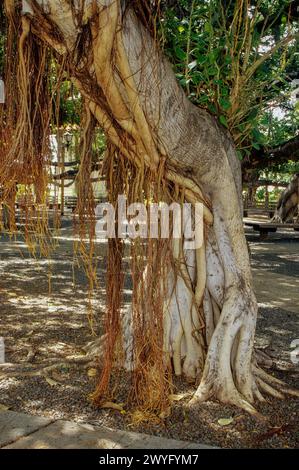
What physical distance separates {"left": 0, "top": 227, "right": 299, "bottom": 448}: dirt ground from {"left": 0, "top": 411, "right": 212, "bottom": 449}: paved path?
0.18m

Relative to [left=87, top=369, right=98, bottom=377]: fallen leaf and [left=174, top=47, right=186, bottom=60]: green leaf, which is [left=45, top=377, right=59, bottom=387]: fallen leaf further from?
[left=174, top=47, right=186, bottom=60]: green leaf

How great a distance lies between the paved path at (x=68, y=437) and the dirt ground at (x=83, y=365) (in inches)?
7.1

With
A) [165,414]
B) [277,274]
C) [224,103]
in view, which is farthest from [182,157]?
[277,274]

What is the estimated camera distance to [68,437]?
296 cm

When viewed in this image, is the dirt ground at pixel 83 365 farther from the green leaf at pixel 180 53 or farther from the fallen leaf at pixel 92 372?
the green leaf at pixel 180 53

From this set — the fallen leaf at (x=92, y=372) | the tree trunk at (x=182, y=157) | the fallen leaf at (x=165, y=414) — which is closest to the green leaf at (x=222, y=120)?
the tree trunk at (x=182, y=157)

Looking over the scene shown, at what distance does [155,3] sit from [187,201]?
1.28 metres

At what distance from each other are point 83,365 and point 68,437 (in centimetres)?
124

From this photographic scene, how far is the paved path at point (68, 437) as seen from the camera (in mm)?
2869

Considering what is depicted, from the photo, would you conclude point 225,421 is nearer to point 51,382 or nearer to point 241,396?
point 241,396

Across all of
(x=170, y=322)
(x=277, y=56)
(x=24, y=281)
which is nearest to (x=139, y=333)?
(x=170, y=322)

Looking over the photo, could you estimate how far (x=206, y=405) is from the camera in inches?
138

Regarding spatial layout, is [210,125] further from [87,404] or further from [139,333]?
[87,404]
